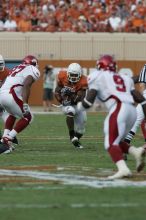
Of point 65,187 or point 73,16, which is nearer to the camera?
point 65,187

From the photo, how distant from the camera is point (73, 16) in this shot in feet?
99.1

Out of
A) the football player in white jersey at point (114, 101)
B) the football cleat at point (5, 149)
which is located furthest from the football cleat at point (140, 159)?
the football cleat at point (5, 149)

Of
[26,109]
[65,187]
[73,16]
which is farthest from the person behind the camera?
[73,16]

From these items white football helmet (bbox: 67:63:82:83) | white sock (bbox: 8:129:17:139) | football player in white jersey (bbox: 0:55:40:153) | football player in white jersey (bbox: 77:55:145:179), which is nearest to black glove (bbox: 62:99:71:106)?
white football helmet (bbox: 67:63:82:83)

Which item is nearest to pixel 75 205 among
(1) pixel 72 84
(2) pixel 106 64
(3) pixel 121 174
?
(3) pixel 121 174

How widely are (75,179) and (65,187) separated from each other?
0.59 m

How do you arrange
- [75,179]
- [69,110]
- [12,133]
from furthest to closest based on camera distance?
[69,110] < [12,133] < [75,179]

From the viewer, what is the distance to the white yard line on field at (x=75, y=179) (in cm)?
856

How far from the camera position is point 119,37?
29.8 m

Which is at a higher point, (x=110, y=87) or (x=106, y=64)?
(x=106, y=64)

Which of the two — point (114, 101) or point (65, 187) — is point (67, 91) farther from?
point (65, 187)

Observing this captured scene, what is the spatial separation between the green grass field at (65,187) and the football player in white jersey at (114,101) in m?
0.36

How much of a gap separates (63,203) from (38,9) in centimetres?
2339

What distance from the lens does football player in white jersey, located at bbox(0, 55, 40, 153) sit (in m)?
12.9
